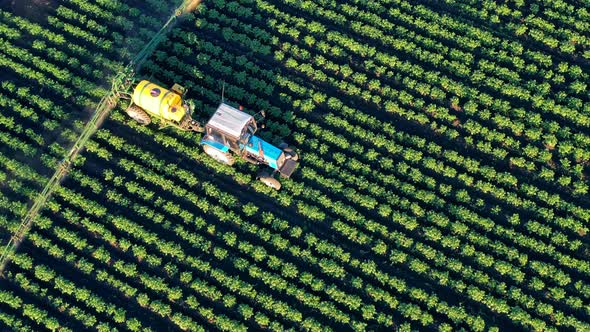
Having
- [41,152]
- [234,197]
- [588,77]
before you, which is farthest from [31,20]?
[588,77]

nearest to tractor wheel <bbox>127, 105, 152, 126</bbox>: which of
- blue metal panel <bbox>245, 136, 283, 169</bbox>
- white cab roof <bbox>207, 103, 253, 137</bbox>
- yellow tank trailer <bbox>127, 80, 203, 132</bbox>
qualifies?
yellow tank trailer <bbox>127, 80, 203, 132</bbox>

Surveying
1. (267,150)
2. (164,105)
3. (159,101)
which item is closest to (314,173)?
(267,150)

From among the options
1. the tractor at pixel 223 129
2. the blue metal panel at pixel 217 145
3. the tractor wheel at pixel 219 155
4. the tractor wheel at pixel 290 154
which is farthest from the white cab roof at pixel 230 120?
the tractor wheel at pixel 290 154

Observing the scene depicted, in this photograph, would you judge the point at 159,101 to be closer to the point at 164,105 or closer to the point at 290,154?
the point at 164,105

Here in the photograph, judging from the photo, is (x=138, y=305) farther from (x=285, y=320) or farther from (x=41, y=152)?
(x=41, y=152)

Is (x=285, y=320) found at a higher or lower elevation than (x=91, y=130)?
lower

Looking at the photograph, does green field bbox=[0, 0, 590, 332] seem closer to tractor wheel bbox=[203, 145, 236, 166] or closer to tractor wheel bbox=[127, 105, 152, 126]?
tractor wheel bbox=[203, 145, 236, 166]
